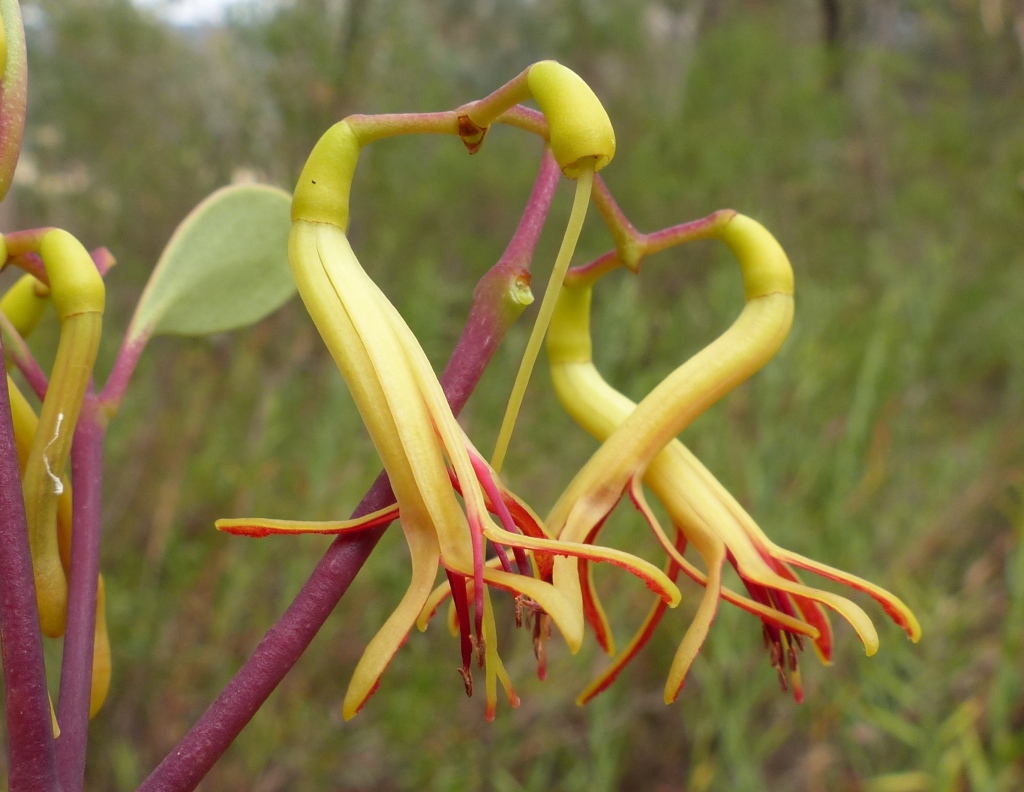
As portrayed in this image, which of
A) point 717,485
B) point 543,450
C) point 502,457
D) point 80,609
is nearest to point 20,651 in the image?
point 80,609

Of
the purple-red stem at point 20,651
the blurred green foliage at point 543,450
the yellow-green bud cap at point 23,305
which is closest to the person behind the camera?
the purple-red stem at point 20,651

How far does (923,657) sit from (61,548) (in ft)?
4.87

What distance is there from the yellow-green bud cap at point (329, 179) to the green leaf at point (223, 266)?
149 millimetres

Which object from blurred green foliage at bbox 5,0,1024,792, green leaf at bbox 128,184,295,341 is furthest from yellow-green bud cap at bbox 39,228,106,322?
blurred green foliage at bbox 5,0,1024,792

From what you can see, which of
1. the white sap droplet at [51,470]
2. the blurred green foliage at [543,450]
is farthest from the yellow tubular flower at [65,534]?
the blurred green foliage at [543,450]

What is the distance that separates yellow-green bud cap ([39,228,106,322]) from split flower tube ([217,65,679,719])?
8 centimetres

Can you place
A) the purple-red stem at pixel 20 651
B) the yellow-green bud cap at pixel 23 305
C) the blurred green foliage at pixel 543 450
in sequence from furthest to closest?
1. the blurred green foliage at pixel 543 450
2. the yellow-green bud cap at pixel 23 305
3. the purple-red stem at pixel 20 651

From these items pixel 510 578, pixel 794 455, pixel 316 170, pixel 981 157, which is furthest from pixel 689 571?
pixel 981 157

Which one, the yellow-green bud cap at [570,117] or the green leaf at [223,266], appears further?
the green leaf at [223,266]

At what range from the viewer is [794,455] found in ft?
5.64

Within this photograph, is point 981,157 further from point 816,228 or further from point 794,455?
point 794,455

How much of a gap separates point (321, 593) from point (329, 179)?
151 millimetres

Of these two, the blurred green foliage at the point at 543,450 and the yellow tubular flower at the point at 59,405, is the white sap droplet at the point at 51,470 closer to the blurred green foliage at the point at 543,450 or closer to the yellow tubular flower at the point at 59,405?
the yellow tubular flower at the point at 59,405

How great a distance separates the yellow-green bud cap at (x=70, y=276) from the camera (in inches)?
12.9
